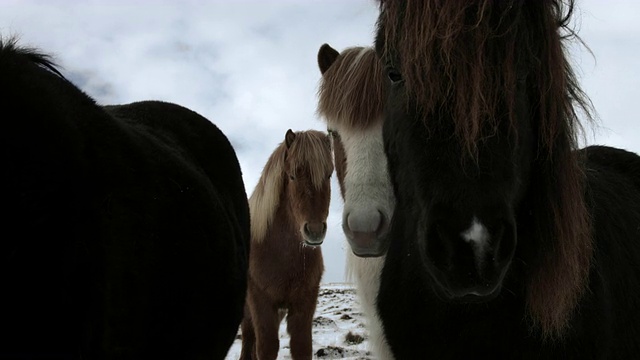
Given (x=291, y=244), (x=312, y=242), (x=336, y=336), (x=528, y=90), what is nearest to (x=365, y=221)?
(x=528, y=90)

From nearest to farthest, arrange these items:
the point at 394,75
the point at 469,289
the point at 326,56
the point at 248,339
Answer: the point at 469,289, the point at 394,75, the point at 326,56, the point at 248,339

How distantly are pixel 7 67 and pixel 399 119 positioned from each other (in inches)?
56.3

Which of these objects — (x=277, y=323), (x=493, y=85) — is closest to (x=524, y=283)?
(x=493, y=85)

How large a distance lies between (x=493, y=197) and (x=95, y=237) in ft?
4.40

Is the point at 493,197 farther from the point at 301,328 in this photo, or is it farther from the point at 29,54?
the point at 301,328

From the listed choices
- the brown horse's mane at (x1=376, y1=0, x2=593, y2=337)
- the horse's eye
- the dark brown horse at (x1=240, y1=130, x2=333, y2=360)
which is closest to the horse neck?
the dark brown horse at (x1=240, y1=130, x2=333, y2=360)

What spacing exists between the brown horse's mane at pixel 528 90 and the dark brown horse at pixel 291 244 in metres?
3.68

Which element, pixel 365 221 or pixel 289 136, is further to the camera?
pixel 289 136

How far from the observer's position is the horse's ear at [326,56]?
3.49 metres

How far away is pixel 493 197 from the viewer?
5.12 ft

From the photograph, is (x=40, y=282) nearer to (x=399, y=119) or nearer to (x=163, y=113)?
(x=399, y=119)

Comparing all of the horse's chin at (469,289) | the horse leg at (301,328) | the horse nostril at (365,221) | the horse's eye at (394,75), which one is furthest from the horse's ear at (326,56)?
the horse leg at (301,328)

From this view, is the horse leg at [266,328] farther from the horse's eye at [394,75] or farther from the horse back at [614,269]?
the horse's eye at [394,75]

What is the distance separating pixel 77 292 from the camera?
177 cm
